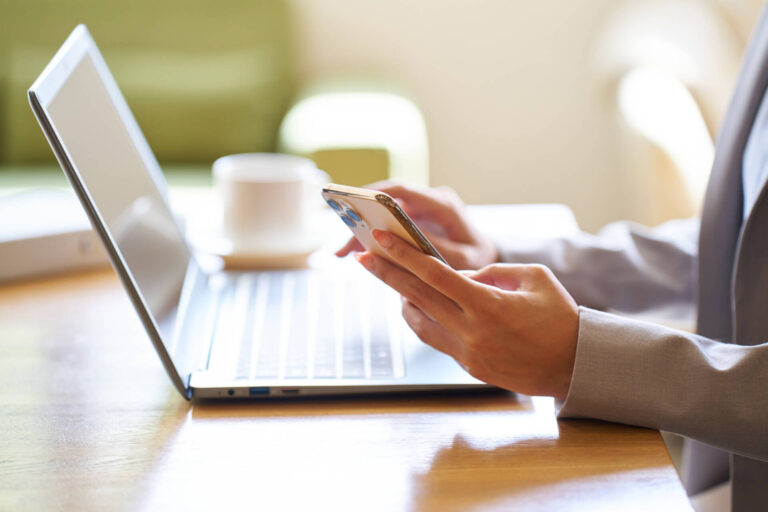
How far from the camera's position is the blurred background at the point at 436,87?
192 centimetres

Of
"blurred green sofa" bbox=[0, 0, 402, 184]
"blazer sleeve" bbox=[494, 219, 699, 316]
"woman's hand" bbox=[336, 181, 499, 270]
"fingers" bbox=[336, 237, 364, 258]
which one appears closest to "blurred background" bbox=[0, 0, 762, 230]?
"blurred green sofa" bbox=[0, 0, 402, 184]

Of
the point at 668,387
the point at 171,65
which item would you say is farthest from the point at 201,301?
the point at 171,65

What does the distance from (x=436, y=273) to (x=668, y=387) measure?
202mm

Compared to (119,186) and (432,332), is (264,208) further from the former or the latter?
(432,332)

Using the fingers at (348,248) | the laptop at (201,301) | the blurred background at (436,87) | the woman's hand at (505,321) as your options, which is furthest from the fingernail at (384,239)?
the blurred background at (436,87)

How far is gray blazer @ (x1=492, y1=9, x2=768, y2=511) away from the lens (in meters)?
0.63

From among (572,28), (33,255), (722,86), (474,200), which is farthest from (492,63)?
(33,255)

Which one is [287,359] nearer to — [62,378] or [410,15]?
[62,378]

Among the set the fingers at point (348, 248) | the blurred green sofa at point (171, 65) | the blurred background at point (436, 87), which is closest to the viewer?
the fingers at point (348, 248)

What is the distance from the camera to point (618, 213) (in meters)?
2.68

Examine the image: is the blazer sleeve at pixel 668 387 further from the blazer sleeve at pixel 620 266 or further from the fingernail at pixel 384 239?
the blazer sleeve at pixel 620 266

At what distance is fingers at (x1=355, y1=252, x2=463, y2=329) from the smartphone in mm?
21

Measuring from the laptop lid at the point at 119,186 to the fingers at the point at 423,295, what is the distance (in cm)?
19

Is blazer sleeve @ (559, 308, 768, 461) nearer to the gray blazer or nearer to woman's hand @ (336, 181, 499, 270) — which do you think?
the gray blazer
